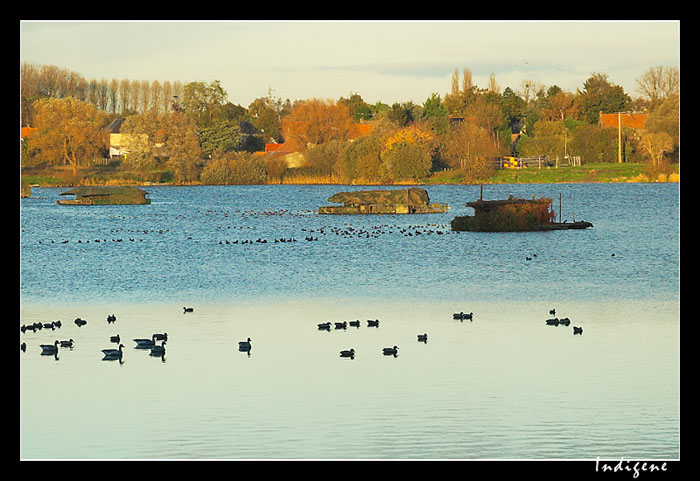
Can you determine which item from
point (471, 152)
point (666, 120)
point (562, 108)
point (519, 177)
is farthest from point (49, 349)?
point (562, 108)

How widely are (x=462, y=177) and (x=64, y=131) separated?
4389 centimetres

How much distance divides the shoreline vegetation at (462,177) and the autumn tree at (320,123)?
845cm

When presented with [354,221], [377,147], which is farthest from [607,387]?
[377,147]

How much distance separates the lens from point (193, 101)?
442ft

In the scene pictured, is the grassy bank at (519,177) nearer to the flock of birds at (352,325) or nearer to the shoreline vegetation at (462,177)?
the shoreline vegetation at (462,177)

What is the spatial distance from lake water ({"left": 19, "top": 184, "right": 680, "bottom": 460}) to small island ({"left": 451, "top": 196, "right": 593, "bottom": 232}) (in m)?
6.23

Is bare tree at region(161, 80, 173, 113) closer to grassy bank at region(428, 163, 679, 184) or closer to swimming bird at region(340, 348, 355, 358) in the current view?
grassy bank at region(428, 163, 679, 184)

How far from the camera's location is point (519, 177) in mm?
109250

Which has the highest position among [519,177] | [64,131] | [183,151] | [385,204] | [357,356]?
[64,131]

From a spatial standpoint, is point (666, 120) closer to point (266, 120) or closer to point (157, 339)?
point (266, 120)
